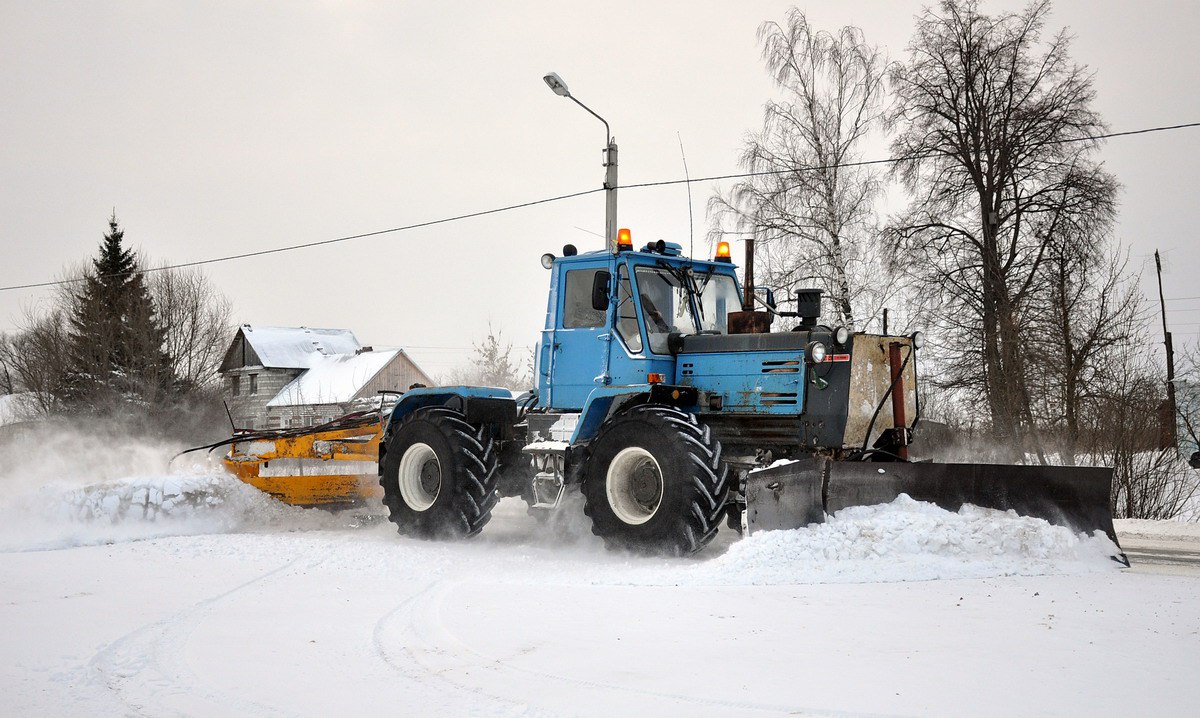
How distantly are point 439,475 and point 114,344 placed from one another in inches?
1070

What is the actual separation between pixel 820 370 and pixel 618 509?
2.13 metres

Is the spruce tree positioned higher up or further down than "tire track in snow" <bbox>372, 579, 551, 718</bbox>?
higher up

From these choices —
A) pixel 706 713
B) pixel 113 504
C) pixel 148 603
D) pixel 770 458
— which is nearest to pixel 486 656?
pixel 706 713

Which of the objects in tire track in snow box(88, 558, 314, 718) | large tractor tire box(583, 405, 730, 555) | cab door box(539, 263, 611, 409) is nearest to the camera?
tire track in snow box(88, 558, 314, 718)

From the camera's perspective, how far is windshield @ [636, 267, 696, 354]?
9.19 m

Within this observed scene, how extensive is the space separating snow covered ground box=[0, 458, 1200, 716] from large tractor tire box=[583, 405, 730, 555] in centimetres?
32

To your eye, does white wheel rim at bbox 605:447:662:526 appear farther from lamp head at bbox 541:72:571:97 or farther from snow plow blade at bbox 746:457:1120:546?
lamp head at bbox 541:72:571:97

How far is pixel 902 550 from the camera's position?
7.50 metres

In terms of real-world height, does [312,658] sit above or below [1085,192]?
below

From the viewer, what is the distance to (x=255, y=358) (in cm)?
4609

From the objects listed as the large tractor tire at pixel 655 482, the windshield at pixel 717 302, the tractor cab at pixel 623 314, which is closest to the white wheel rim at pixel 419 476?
the tractor cab at pixel 623 314

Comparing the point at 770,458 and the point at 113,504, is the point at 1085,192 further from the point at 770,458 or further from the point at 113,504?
the point at 113,504

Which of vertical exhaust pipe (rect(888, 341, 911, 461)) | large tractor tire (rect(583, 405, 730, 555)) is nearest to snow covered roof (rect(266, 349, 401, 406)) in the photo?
large tractor tire (rect(583, 405, 730, 555))

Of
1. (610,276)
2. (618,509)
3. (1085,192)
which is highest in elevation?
(1085,192)
